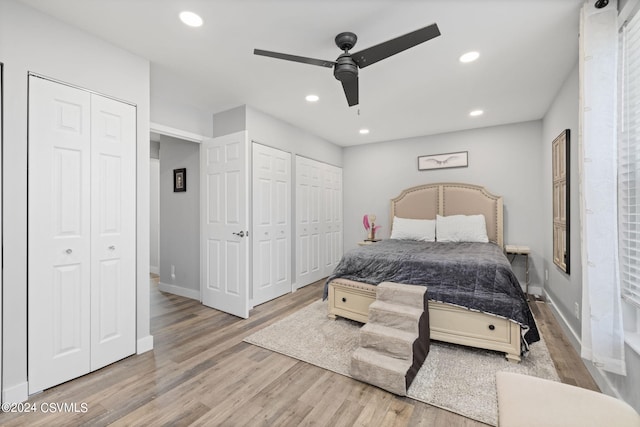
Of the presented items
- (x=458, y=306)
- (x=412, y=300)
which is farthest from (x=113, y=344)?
(x=458, y=306)

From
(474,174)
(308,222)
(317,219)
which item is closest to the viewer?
(474,174)

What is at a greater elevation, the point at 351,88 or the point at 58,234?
the point at 351,88

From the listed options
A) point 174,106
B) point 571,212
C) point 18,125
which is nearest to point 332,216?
→ point 174,106

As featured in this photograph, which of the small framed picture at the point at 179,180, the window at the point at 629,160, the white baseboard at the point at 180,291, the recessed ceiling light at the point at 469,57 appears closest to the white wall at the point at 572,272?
the window at the point at 629,160

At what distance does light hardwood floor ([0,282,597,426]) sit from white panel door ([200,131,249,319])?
0.71 m

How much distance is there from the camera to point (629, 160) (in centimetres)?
165

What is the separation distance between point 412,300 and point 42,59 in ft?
10.9

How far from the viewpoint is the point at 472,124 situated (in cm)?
435

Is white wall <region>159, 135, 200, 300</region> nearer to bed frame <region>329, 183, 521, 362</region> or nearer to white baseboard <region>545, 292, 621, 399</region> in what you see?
bed frame <region>329, 183, 521, 362</region>

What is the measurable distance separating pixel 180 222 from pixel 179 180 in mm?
620

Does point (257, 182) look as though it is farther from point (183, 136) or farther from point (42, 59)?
point (42, 59)

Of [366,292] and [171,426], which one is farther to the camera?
[366,292]

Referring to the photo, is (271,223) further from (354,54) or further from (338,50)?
(354,54)

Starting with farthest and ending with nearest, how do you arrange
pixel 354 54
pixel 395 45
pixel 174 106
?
pixel 174 106
pixel 354 54
pixel 395 45
